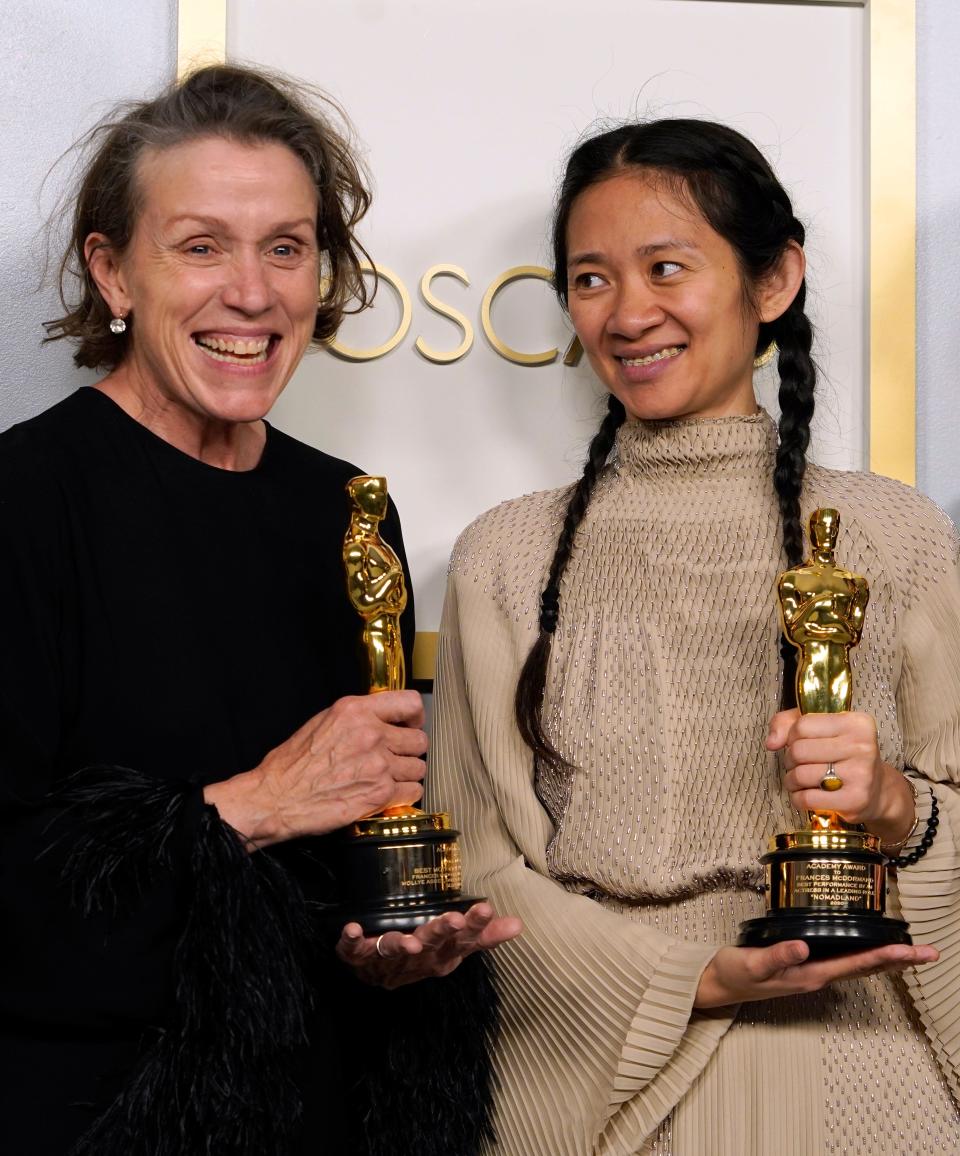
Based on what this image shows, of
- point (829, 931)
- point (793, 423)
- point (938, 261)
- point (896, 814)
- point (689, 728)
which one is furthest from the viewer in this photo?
point (938, 261)

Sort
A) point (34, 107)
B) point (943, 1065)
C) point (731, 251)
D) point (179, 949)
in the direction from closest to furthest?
point (179, 949) → point (943, 1065) → point (731, 251) → point (34, 107)

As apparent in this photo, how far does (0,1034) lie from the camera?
1.41 metres

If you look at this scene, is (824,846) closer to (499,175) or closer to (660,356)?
(660,356)

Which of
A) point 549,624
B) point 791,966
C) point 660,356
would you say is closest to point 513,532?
point 549,624

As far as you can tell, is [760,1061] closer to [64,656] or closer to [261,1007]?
[261,1007]

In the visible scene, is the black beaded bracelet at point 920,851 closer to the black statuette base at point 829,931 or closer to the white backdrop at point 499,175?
the black statuette base at point 829,931

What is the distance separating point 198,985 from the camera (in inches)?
54.3

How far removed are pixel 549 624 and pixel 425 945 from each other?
375 mm

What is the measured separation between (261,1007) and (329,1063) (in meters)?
0.17

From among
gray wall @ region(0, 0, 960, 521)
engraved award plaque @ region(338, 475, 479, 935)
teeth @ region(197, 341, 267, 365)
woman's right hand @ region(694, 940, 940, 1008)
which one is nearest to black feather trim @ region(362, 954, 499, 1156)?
engraved award plaque @ region(338, 475, 479, 935)

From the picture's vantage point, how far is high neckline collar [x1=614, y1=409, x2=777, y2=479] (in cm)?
166

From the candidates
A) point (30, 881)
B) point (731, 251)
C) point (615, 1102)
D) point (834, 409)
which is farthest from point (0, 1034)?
point (834, 409)

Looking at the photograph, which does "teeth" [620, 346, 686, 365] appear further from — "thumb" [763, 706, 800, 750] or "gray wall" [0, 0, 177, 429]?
"gray wall" [0, 0, 177, 429]

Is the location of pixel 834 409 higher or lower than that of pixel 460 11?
lower
